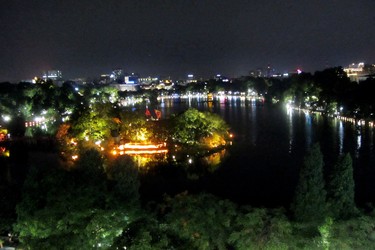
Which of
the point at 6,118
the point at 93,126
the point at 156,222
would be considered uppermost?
the point at 6,118

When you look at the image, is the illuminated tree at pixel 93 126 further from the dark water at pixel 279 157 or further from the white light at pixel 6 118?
the white light at pixel 6 118

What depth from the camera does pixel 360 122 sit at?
24.5 m

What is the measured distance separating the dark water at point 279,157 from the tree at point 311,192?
11.7ft

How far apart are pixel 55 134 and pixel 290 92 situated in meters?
24.9

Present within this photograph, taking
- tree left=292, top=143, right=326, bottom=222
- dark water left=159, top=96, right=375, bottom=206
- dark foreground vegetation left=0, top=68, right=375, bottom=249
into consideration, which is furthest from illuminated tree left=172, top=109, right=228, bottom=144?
tree left=292, top=143, right=326, bottom=222

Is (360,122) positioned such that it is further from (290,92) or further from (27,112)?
(27,112)

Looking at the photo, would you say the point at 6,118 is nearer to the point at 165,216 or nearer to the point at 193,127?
the point at 193,127

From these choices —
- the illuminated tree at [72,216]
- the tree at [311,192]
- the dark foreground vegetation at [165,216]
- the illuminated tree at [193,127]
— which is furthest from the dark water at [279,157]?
the illuminated tree at [72,216]

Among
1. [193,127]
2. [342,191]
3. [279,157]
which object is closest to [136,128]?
[193,127]

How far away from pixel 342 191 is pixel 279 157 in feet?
28.0

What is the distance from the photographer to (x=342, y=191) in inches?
266

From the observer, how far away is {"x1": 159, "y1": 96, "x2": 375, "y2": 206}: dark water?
1102 centimetres

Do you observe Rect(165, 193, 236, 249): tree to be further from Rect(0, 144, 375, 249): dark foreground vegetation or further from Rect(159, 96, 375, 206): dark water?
Rect(159, 96, 375, 206): dark water

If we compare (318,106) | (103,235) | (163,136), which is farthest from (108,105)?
(318,106)
